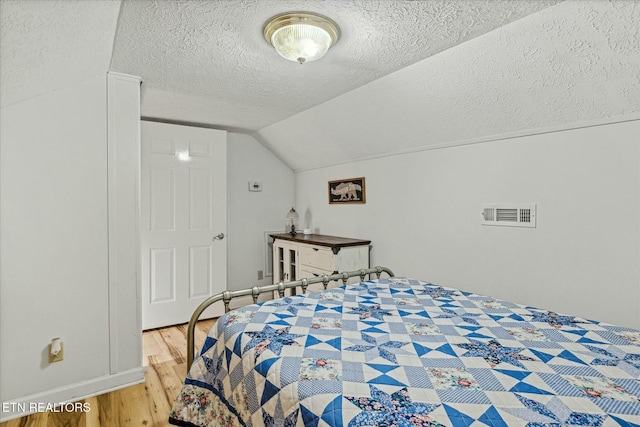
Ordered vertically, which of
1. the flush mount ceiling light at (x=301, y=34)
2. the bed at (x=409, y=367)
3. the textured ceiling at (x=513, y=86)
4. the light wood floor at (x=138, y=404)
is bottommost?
the light wood floor at (x=138, y=404)

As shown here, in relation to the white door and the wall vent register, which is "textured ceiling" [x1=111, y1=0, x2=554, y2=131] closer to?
the white door

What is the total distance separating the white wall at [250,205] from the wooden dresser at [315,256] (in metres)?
0.30

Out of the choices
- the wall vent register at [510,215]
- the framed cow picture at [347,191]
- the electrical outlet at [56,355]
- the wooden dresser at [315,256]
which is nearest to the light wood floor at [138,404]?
the electrical outlet at [56,355]

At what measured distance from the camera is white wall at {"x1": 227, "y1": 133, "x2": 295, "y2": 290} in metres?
4.12

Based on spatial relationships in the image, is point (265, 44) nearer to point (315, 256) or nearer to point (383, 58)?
point (383, 58)

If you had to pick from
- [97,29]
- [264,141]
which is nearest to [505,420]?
[97,29]

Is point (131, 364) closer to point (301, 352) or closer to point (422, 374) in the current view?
point (301, 352)

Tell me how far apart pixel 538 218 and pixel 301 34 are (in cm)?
176

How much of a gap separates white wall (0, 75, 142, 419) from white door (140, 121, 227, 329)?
1097mm

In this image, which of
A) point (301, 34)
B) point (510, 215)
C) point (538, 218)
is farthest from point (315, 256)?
point (301, 34)

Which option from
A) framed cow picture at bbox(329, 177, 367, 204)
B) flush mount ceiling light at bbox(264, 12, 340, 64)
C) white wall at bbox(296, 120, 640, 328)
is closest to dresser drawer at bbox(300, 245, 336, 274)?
white wall at bbox(296, 120, 640, 328)

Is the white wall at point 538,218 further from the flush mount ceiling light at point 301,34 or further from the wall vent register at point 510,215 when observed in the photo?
the flush mount ceiling light at point 301,34

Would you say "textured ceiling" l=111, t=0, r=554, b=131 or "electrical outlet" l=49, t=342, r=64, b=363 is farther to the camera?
"electrical outlet" l=49, t=342, r=64, b=363

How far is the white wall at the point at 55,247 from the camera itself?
196 centimetres
